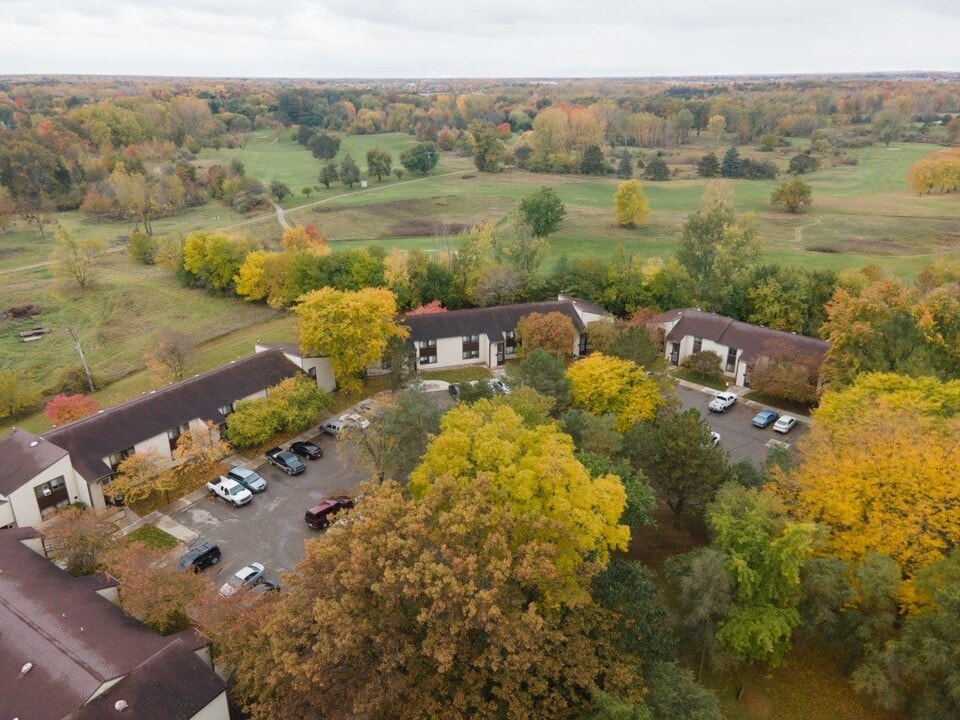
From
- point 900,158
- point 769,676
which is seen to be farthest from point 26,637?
point 900,158

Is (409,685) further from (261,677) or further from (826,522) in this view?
(826,522)

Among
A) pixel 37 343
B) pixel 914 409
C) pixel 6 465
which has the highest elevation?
pixel 914 409

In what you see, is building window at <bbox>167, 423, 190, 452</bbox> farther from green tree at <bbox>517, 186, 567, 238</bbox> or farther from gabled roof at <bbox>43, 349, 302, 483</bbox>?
green tree at <bbox>517, 186, 567, 238</bbox>

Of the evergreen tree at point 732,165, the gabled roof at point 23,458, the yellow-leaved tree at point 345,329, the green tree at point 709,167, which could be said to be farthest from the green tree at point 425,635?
the evergreen tree at point 732,165

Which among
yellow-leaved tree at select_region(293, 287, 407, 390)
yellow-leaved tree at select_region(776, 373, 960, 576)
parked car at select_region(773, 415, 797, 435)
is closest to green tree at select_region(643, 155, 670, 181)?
parked car at select_region(773, 415, 797, 435)

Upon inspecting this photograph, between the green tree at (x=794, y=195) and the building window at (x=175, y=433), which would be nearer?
the building window at (x=175, y=433)

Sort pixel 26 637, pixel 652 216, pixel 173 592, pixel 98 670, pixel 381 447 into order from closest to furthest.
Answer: pixel 98 670, pixel 26 637, pixel 173 592, pixel 381 447, pixel 652 216

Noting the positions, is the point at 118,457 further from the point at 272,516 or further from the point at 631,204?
the point at 631,204

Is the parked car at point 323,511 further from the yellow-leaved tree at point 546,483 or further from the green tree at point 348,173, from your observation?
the green tree at point 348,173
